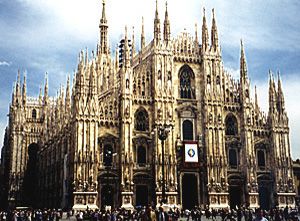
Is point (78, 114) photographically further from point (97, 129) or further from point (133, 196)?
point (133, 196)

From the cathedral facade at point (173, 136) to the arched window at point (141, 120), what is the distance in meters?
0.13

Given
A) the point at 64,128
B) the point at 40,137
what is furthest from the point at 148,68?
the point at 40,137

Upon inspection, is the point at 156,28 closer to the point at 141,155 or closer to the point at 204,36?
the point at 204,36

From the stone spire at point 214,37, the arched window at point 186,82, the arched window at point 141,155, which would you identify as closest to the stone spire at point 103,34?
the stone spire at point 214,37

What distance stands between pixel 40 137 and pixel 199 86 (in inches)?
1521

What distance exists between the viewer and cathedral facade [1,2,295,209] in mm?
55562

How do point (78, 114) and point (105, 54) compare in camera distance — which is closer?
point (78, 114)

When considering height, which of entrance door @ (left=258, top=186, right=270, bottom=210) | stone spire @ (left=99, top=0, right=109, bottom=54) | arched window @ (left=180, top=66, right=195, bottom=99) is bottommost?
entrance door @ (left=258, top=186, right=270, bottom=210)

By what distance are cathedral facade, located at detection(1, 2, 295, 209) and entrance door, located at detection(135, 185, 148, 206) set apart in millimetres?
125

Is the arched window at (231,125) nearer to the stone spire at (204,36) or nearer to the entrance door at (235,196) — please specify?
the entrance door at (235,196)

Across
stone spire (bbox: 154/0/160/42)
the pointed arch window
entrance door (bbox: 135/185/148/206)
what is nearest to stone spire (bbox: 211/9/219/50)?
stone spire (bbox: 154/0/160/42)

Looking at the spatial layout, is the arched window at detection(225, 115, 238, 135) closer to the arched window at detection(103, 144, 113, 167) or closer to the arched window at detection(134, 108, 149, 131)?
the arched window at detection(134, 108, 149, 131)

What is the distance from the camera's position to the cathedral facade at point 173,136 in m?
55.6

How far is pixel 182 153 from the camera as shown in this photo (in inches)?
2346
